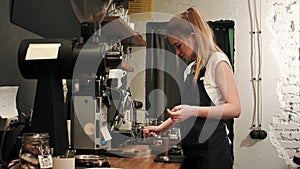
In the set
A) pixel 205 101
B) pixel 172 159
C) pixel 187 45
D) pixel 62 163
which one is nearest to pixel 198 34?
pixel 187 45

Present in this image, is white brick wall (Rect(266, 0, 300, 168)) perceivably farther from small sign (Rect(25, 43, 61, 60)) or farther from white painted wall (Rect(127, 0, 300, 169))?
small sign (Rect(25, 43, 61, 60))

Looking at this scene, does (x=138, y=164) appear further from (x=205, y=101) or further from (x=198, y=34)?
(x=198, y=34)

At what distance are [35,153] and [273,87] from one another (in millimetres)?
2907

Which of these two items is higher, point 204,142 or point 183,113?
point 183,113

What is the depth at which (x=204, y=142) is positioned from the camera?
A: 78.7 inches

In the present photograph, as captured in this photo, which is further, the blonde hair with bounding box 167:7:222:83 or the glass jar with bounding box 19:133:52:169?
the blonde hair with bounding box 167:7:222:83

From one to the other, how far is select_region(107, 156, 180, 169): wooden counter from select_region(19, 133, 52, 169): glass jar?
70cm

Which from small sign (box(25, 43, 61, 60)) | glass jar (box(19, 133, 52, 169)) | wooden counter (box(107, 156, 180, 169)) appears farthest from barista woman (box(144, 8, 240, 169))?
glass jar (box(19, 133, 52, 169))

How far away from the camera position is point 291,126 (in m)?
3.54

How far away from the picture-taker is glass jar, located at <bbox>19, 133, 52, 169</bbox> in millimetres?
1119

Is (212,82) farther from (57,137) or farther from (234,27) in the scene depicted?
(234,27)

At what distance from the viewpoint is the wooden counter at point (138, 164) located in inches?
73.4

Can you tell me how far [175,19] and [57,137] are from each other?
3.44 feet

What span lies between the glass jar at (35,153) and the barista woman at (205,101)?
2.82 ft
